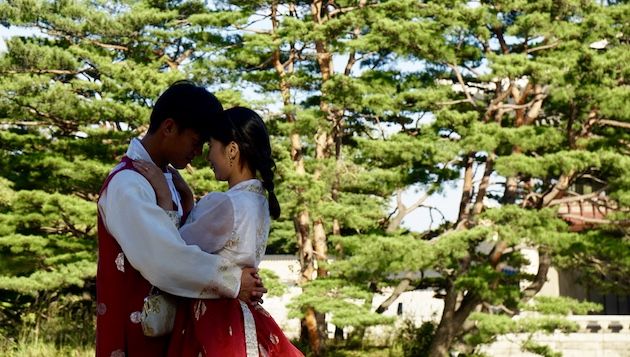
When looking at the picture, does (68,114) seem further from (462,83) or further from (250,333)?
(250,333)

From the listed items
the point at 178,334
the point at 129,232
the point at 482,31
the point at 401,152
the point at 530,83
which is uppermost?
the point at 482,31

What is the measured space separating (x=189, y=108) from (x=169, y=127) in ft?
0.23

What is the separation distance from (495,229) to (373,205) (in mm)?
2954

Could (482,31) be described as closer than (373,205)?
Yes

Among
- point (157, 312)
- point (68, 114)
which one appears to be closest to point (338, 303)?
point (68, 114)

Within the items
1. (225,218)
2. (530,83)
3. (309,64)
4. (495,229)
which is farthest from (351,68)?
(225,218)

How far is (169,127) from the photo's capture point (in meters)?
1.93

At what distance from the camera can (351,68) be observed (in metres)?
11.3

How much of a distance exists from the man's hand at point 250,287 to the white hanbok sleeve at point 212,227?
0.09 m

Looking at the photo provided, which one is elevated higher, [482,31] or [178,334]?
[482,31]

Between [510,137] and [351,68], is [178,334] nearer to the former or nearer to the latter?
[510,137]

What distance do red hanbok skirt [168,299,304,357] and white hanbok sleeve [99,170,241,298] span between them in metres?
0.04

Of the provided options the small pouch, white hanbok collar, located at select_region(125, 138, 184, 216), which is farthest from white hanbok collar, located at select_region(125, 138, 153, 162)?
the small pouch

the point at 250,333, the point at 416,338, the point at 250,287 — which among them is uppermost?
the point at 250,287
